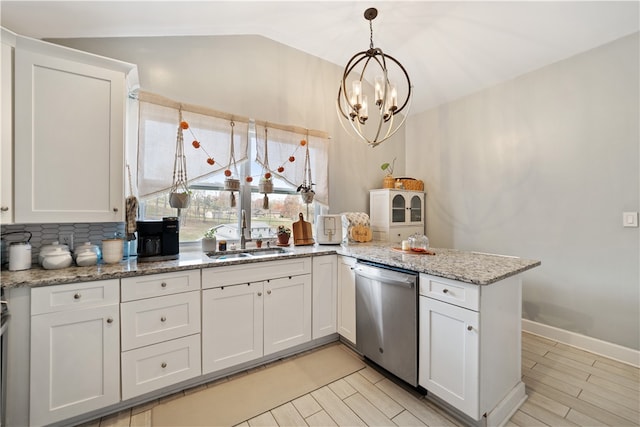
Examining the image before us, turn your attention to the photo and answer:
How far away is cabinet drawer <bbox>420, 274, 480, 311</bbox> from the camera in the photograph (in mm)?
1439

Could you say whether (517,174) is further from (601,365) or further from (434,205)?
(601,365)

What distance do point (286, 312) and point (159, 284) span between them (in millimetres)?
1000

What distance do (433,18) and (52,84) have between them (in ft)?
10.1

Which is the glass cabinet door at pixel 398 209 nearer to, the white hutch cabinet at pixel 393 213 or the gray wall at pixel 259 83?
the white hutch cabinet at pixel 393 213

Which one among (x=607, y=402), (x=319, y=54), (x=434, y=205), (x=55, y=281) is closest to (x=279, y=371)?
(x=55, y=281)

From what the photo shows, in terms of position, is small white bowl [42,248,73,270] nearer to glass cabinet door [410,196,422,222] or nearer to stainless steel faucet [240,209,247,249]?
stainless steel faucet [240,209,247,249]

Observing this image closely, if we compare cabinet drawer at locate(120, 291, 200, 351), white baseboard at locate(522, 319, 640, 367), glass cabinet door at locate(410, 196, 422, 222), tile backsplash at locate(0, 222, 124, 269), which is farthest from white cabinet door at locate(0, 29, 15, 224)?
white baseboard at locate(522, 319, 640, 367)

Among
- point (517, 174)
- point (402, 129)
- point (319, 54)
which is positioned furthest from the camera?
point (402, 129)

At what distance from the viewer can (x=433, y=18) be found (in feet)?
8.15

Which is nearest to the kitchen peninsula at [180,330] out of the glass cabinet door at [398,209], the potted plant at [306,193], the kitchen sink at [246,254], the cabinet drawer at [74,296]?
the cabinet drawer at [74,296]

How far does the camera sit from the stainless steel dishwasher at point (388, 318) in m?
1.77

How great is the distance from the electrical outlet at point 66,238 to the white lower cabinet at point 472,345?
2.48 m

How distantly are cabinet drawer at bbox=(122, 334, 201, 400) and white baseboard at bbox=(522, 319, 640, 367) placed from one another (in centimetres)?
325

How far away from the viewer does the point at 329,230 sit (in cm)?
277
